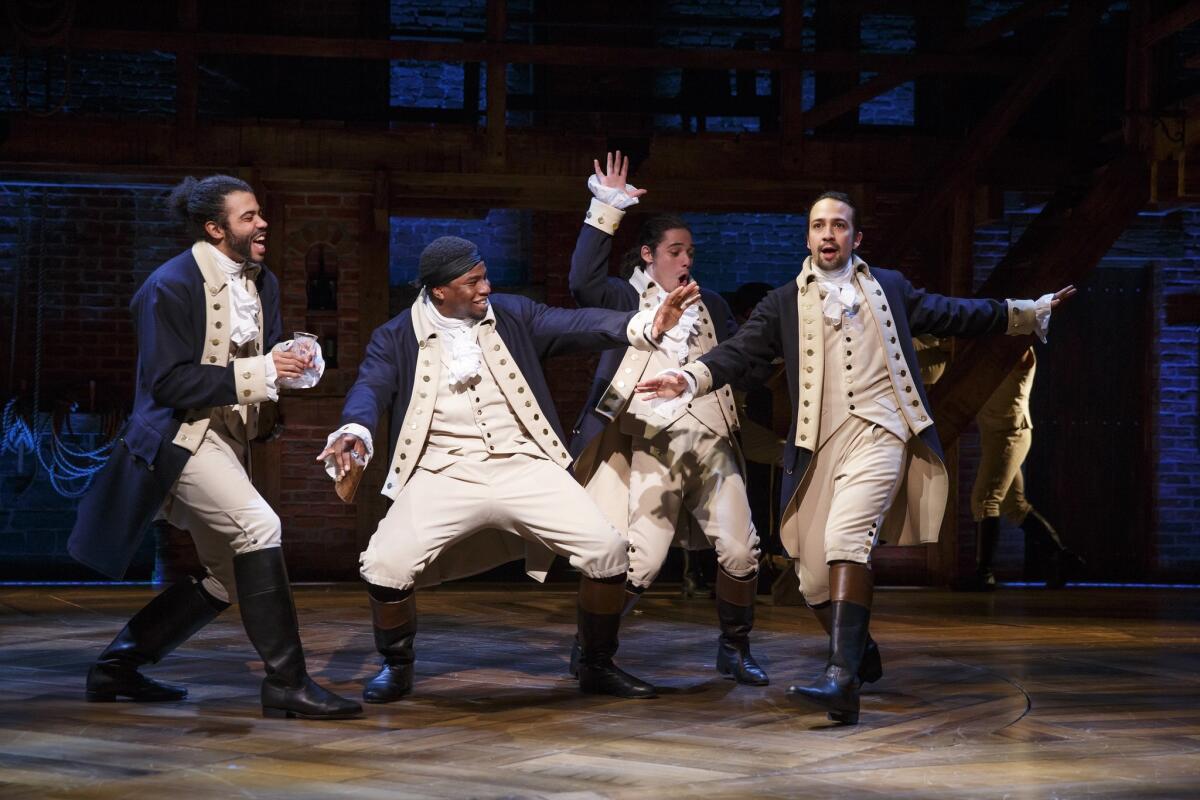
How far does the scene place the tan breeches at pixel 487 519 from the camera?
181 inches

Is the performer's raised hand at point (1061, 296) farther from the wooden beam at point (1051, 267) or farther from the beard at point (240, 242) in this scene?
the wooden beam at point (1051, 267)

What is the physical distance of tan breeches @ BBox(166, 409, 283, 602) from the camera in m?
4.28

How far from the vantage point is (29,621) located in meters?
6.63

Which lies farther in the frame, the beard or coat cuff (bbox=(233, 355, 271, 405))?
the beard

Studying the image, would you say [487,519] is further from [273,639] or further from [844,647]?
[844,647]

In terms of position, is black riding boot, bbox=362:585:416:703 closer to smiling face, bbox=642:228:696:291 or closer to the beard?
the beard

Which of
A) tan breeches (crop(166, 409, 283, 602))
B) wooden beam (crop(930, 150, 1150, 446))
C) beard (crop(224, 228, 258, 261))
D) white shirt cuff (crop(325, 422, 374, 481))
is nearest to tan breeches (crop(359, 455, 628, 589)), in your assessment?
white shirt cuff (crop(325, 422, 374, 481))

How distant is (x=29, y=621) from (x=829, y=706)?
3.90 m

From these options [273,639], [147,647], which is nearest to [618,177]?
[273,639]

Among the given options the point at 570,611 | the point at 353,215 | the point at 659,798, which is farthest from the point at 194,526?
the point at 353,215

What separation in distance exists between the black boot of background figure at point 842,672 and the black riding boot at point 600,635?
68 cm

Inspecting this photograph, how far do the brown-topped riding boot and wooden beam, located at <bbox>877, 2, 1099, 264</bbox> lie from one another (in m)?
4.43

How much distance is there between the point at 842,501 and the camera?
14.8 feet

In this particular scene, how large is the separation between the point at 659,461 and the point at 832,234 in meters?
0.95
